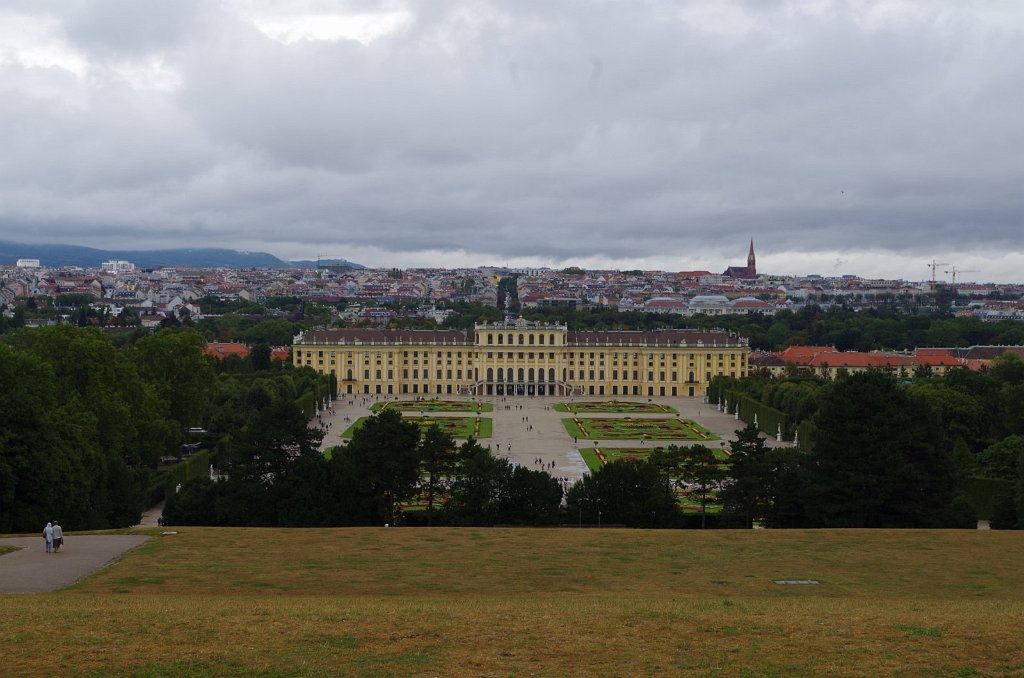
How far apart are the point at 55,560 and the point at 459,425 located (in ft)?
151

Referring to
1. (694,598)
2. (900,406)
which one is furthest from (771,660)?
(900,406)

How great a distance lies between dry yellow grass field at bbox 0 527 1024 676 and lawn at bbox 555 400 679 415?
53.3 meters

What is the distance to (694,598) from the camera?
16453mm

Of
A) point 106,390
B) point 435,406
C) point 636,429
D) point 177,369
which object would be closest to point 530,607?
point 106,390

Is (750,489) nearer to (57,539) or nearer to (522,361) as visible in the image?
(57,539)

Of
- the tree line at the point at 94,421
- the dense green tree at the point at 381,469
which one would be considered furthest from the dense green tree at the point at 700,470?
the tree line at the point at 94,421

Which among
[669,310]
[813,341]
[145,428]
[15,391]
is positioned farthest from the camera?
[669,310]

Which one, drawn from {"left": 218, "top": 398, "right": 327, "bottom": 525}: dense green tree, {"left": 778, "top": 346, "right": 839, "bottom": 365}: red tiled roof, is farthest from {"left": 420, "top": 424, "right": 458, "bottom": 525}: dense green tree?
{"left": 778, "top": 346, "right": 839, "bottom": 365}: red tiled roof

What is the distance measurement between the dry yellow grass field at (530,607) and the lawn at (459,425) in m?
36.5

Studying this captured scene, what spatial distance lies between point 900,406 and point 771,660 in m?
20.1

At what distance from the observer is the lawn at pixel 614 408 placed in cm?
7669

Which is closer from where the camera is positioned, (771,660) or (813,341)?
(771,660)

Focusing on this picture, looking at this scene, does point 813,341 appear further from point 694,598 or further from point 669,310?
point 694,598

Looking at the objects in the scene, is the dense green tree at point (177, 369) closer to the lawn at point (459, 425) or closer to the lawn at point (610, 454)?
the lawn at point (459, 425)
